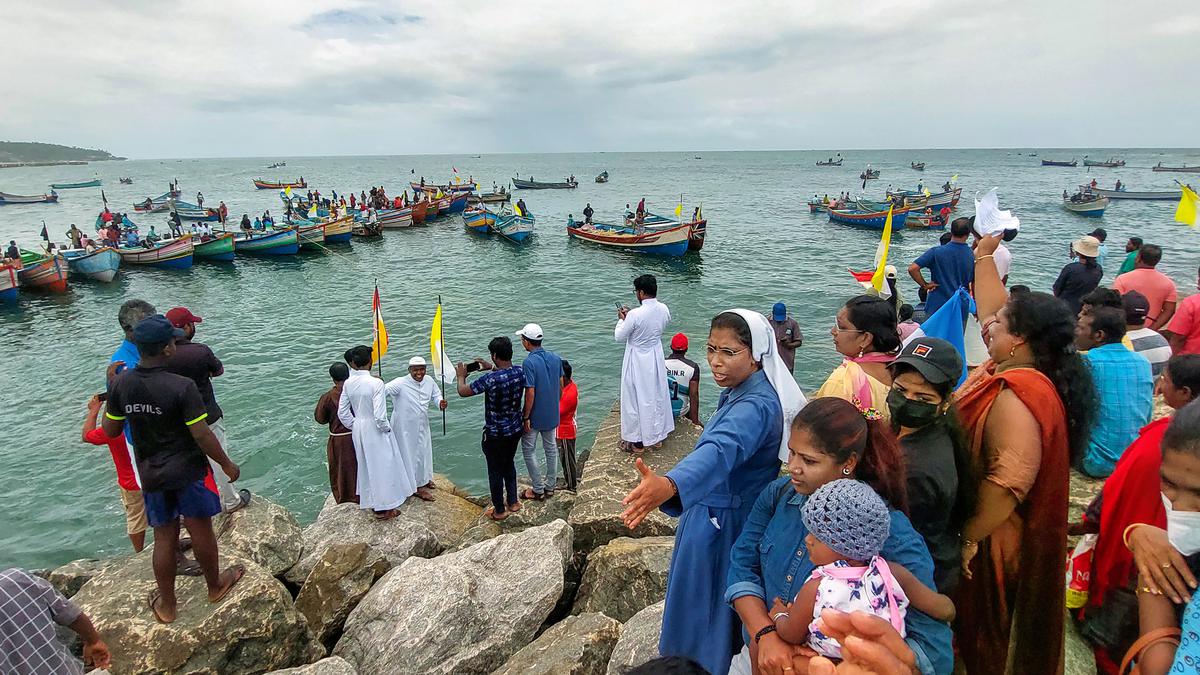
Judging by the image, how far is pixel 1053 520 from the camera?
2.33 meters

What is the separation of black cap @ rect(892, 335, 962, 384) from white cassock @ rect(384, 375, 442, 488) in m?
5.16

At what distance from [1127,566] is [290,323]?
2013 cm

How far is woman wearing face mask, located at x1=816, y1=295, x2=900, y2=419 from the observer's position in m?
2.85

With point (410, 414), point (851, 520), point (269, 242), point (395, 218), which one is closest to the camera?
Result: point (851, 520)

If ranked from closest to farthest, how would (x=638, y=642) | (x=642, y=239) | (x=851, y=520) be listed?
1. (x=851, y=520)
2. (x=638, y=642)
3. (x=642, y=239)

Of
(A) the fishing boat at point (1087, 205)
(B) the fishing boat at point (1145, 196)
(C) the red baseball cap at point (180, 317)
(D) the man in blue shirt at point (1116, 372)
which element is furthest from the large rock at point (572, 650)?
(B) the fishing boat at point (1145, 196)

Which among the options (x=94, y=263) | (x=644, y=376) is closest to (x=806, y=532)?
(x=644, y=376)

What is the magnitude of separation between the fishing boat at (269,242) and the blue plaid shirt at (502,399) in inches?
1098

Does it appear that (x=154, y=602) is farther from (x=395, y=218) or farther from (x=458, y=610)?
(x=395, y=218)

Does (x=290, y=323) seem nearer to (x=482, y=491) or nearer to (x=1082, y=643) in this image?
(x=482, y=491)

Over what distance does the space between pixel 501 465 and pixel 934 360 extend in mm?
Answer: 4663

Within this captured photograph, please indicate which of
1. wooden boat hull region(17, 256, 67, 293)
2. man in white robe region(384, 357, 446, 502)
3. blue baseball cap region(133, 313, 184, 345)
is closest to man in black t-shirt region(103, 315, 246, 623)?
blue baseball cap region(133, 313, 184, 345)

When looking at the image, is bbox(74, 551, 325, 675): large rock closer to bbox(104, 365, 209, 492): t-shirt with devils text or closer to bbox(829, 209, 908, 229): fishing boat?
bbox(104, 365, 209, 492): t-shirt with devils text

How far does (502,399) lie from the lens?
5.67 metres
